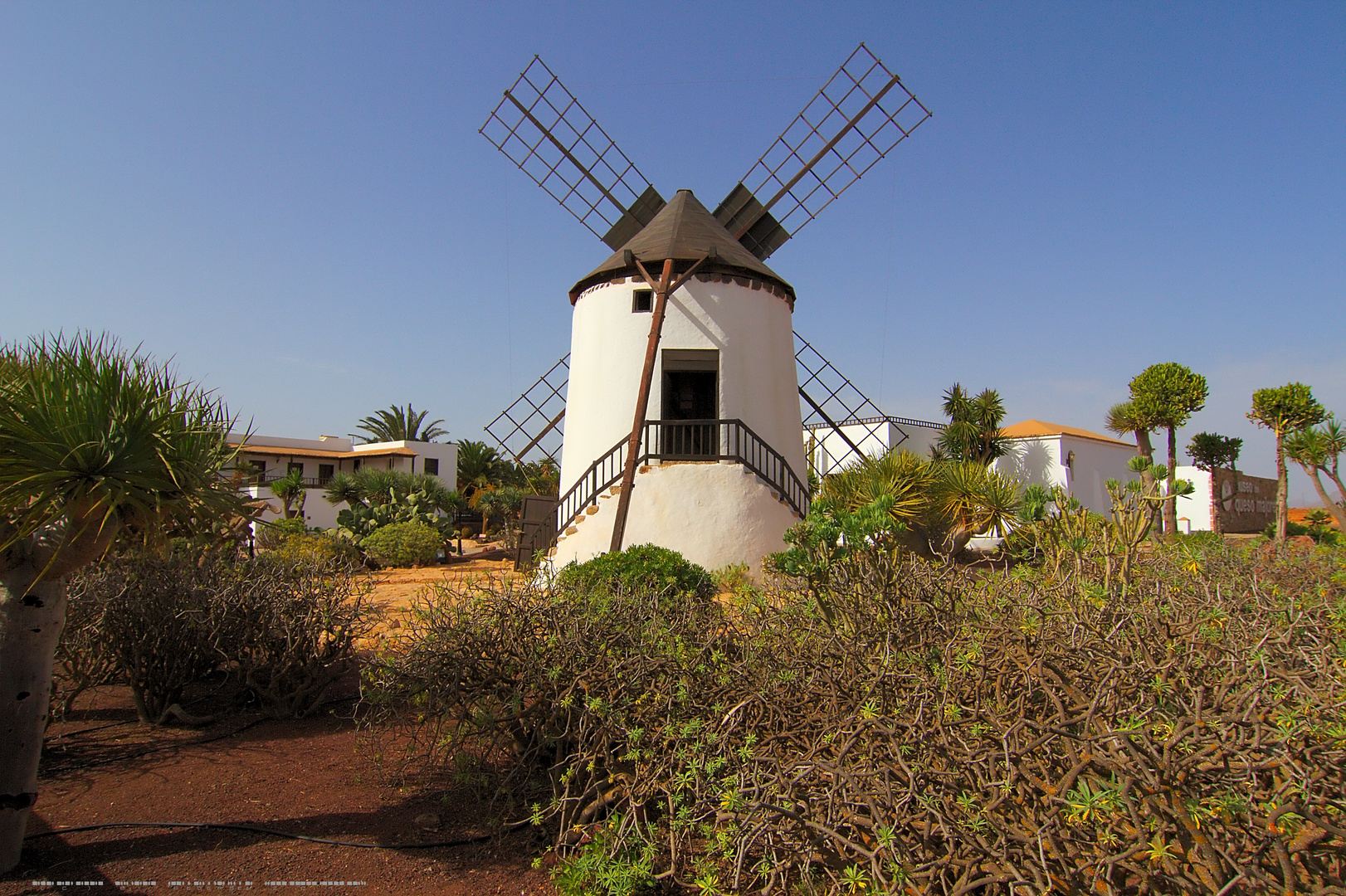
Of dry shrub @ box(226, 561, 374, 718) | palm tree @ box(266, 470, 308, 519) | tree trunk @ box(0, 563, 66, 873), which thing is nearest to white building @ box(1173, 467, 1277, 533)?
dry shrub @ box(226, 561, 374, 718)

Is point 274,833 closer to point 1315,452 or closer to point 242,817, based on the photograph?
point 242,817

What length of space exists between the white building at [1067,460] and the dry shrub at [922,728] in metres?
24.7

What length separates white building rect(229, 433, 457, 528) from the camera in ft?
100

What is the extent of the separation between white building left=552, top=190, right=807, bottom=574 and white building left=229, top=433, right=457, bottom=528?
21.4 metres

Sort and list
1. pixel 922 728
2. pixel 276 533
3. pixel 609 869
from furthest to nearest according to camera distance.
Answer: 1. pixel 276 533
2. pixel 609 869
3. pixel 922 728

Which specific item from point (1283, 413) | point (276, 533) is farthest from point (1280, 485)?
point (276, 533)

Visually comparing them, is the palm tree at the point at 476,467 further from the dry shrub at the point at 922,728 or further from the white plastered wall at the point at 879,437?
the dry shrub at the point at 922,728

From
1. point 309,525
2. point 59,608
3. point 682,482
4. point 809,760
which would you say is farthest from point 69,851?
point 309,525

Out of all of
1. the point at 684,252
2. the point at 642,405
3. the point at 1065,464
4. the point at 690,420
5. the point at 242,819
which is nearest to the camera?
the point at 242,819

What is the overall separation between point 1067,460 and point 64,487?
30.4 meters

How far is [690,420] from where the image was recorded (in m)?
11.9

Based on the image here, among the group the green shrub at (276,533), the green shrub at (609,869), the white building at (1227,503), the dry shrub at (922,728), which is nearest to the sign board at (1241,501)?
the white building at (1227,503)

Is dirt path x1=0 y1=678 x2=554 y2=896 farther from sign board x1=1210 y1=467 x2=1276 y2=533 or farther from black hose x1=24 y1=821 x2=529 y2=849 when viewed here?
sign board x1=1210 y1=467 x2=1276 y2=533

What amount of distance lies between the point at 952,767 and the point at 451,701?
2.83 meters
